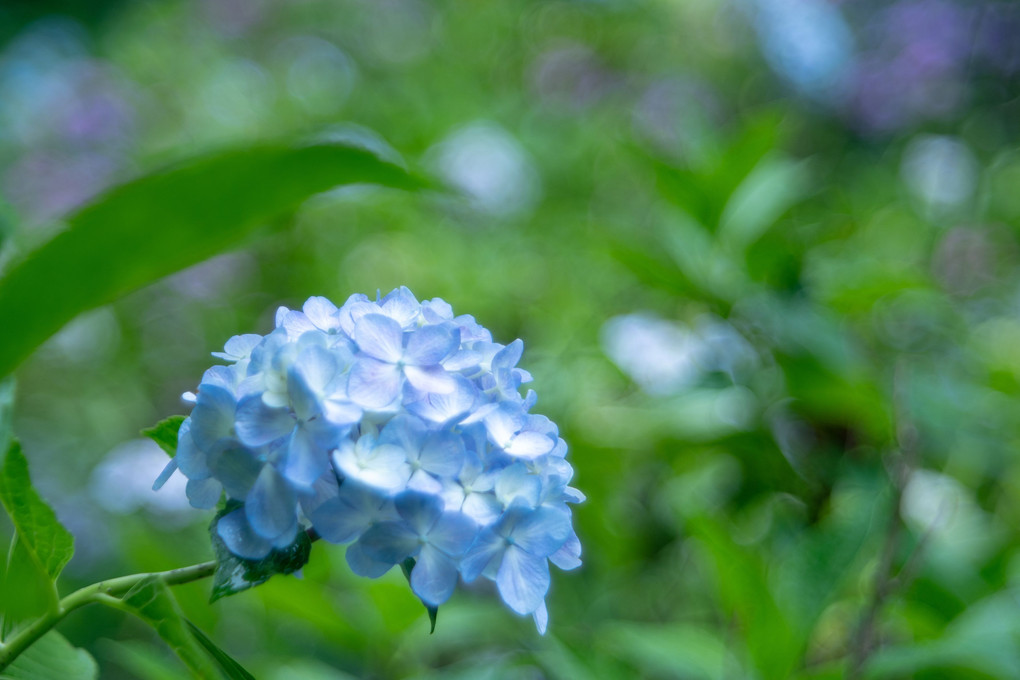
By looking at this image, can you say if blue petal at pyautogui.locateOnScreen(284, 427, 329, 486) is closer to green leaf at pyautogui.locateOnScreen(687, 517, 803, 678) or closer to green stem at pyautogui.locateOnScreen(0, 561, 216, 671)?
green stem at pyautogui.locateOnScreen(0, 561, 216, 671)

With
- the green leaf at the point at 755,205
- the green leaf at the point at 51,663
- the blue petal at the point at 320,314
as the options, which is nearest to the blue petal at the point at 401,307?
the blue petal at the point at 320,314

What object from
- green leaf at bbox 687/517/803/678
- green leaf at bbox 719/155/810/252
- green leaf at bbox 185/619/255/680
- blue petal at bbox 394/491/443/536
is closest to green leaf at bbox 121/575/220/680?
green leaf at bbox 185/619/255/680

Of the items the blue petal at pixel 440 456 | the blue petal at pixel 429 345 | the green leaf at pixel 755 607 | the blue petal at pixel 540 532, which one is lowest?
the green leaf at pixel 755 607

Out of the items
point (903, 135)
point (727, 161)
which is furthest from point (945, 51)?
point (727, 161)

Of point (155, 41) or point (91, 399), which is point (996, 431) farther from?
point (155, 41)

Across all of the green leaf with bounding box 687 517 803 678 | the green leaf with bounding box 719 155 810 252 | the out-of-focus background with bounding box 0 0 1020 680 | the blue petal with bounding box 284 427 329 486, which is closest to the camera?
the blue petal with bounding box 284 427 329 486

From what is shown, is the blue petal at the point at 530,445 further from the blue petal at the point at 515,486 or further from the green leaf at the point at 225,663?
the green leaf at the point at 225,663
